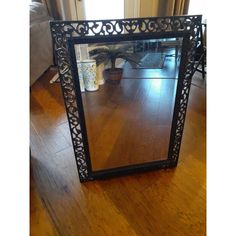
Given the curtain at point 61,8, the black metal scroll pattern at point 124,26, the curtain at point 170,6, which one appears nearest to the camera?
the black metal scroll pattern at point 124,26

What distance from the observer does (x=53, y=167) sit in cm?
124

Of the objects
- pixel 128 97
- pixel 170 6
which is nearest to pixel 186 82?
pixel 128 97

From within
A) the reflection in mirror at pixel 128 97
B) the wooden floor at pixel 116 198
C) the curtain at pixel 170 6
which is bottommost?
the wooden floor at pixel 116 198

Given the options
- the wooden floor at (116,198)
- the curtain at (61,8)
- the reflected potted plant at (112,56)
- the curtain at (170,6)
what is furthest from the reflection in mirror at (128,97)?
the curtain at (170,6)

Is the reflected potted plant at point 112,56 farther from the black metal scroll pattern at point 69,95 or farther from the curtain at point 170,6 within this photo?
the curtain at point 170,6

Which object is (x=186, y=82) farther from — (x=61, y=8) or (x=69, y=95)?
(x=61, y=8)

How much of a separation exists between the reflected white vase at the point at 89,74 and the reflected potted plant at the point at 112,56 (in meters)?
0.03

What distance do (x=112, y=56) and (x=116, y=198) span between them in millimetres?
698

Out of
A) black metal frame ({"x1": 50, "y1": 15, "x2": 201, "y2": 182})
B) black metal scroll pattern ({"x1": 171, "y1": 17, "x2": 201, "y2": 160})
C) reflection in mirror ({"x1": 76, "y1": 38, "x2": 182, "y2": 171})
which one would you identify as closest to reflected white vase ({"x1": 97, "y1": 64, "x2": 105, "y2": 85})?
reflection in mirror ({"x1": 76, "y1": 38, "x2": 182, "y2": 171})

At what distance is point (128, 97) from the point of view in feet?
3.50

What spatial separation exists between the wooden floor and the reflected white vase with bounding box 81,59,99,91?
53 centimetres

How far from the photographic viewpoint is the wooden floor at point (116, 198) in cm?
93

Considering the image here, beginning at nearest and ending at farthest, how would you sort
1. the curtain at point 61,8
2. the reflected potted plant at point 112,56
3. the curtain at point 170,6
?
the reflected potted plant at point 112,56 → the curtain at point 61,8 → the curtain at point 170,6
